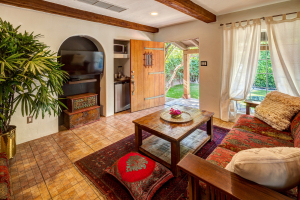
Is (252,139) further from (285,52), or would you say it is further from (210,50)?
(210,50)

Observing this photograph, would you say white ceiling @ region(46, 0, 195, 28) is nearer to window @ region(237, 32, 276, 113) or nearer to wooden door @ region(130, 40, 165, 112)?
wooden door @ region(130, 40, 165, 112)

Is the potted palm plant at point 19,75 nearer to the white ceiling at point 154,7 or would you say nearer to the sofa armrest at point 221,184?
the white ceiling at point 154,7

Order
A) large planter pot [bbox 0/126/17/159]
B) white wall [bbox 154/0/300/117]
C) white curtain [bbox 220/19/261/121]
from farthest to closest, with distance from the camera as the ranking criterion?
white wall [bbox 154/0/300/117], white curtain [bbox 220/19/261/121], large planter pot [bbox 0/126/17/159]

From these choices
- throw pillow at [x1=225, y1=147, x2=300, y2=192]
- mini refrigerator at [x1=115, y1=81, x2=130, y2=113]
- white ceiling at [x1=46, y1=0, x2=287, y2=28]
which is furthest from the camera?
mini refrigerator at [x1=115, y1=81, x2=130, y2=113]

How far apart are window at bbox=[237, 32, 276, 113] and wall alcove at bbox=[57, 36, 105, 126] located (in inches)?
139

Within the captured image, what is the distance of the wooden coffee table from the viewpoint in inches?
73.6

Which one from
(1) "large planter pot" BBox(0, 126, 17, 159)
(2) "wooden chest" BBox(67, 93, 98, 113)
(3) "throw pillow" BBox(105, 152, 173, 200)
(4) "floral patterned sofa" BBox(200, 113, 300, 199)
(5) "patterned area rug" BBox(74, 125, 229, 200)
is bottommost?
(5) "patterned area rug" BBox(74, 125, 229, 200)

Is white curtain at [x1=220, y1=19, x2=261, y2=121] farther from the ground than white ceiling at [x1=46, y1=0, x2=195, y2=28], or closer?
closer

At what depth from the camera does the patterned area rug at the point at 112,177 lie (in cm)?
161

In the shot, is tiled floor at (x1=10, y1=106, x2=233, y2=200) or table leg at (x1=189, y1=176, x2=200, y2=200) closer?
table leg at (x1=189, y1=176, x2=200, y2=200)

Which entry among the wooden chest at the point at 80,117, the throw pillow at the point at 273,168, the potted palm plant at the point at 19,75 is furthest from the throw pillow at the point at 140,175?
the wooden chest at the point at 80,117

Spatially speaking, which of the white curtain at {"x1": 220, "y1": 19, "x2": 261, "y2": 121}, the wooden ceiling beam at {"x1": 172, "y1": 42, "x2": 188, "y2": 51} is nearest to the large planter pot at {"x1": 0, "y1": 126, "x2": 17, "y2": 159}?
the white curtain at {"x1": 220, "y1": 19, "x2": 261, "y2": 121}

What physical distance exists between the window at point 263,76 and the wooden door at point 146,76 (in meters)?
2.49

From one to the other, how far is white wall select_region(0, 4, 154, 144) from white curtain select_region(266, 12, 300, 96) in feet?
10.9
